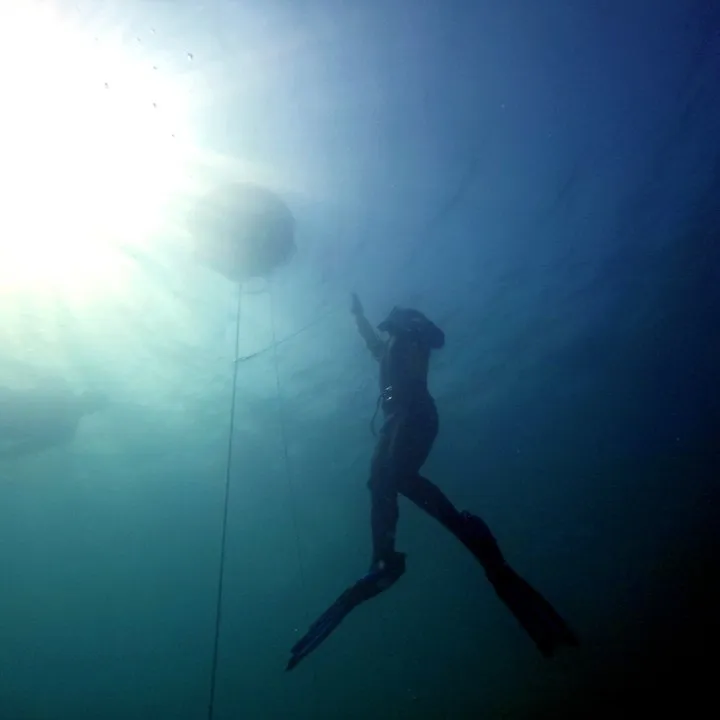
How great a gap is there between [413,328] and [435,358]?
8.65 m

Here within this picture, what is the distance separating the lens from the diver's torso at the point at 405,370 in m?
7.50

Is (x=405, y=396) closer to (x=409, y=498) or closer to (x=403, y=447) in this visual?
(x=403, y=447)

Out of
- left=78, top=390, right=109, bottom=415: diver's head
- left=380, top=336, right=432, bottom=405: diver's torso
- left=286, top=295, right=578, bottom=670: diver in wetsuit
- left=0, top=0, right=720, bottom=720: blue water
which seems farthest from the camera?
left=78, top=390, right=109, bottom=415: diver's head

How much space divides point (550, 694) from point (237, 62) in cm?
3803

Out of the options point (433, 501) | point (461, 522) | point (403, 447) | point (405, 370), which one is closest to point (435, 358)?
point (405, 370)

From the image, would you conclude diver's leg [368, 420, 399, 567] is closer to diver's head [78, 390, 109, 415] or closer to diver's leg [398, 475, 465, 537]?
diver's leg [398, 475, 465, 537]

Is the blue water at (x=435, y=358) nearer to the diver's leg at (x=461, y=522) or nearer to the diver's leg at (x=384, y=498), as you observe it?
the diver's leg at (x=384, y=498)

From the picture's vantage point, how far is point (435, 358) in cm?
1619

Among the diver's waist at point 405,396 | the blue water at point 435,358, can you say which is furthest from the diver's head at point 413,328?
the blue water at point 435,358

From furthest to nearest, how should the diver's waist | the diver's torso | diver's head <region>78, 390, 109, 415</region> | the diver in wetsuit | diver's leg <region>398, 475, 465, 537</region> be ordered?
diver's head <region>78, 390, 109, 415</region>
the diver's torso
the diver's waist
diver's leg <region>398, 475, 465, 537</region>
the diver in wetsuit

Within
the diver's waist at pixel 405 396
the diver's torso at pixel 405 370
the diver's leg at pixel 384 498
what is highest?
A: the diver's torso at pixel 405 370

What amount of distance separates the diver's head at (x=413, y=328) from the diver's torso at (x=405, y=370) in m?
0.09

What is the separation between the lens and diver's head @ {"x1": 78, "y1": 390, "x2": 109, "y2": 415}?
17250 millimetres

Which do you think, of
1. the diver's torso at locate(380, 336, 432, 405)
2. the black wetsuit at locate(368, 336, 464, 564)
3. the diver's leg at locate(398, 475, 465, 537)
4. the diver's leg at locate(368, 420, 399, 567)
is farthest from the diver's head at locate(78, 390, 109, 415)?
the diver's leg at locate(398, 475, 465, 537)
